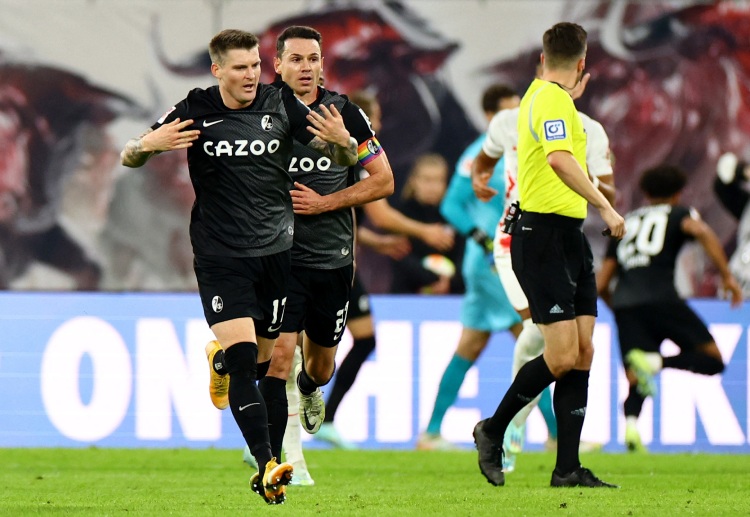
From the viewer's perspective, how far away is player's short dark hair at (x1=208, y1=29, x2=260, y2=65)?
22.5ft

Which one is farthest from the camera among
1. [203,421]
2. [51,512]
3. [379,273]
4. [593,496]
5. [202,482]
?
[379,273]

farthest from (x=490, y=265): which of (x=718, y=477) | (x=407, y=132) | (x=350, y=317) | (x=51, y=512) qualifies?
(x=51, y=512)

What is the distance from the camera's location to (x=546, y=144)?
734 cm

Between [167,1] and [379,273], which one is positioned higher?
[167,1]

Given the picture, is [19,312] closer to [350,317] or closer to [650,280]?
[350,317]

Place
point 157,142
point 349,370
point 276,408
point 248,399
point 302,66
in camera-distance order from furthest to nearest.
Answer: point 349,370 → point 302,66 → point 276,408 → point 157,142 → point 248,399

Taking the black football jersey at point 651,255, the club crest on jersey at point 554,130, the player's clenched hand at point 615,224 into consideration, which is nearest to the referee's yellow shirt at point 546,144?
the club crest on jersey at point 554,130

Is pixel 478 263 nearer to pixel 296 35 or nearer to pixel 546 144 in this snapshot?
pixel 296 35

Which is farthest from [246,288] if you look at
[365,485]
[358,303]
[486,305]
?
[486,305]

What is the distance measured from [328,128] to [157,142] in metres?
0.78

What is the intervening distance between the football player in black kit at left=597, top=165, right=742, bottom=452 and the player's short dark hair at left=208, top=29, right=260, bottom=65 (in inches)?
191

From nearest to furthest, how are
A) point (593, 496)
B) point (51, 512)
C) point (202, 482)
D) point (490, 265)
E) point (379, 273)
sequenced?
1. point (51, 512)
2. point (593, 496)
3. point (202, 482)
4. point (490, 265)
5. point (379, 273)

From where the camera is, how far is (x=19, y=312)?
38.2 feet

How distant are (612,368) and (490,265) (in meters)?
1.63
